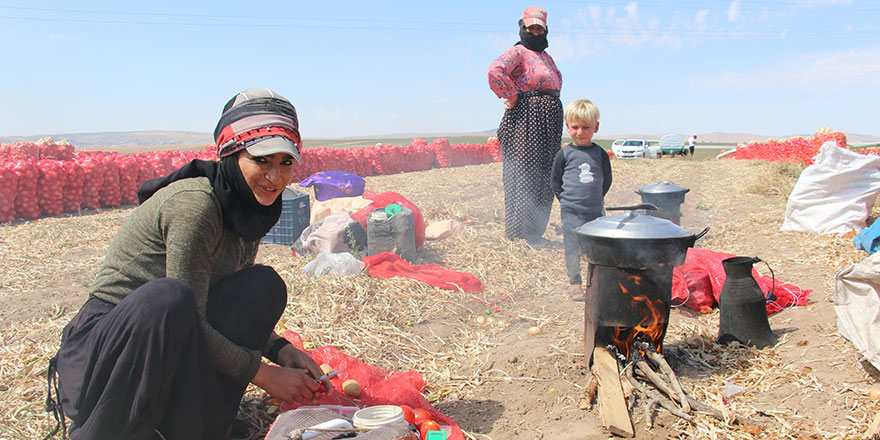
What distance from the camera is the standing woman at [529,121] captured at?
18.4 feet

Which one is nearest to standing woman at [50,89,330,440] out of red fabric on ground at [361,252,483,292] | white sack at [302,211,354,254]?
red fabric on ground at [361,252,483,292]

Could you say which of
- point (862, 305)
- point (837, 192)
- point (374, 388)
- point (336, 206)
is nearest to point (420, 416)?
point (374, 388)

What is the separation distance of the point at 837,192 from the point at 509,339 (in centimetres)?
503

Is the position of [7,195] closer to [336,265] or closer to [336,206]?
[336,206]

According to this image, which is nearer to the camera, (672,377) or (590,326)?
(672,377)

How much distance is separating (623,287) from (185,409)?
2.10 meters

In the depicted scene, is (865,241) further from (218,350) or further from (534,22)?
(218,350)

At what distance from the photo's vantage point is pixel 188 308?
70.2 inches

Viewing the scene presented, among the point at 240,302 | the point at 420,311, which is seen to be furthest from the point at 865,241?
the point at 240,302

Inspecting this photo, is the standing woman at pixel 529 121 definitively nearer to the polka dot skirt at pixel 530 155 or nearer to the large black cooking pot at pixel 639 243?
the polka dot skirt at pixel 530 155

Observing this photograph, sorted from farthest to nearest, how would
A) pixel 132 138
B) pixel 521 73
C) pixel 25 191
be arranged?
pixel 132 138 → pixel 25 191 → pixel 521 73

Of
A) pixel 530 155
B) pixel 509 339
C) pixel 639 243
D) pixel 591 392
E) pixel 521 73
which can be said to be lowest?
pixel 509 339

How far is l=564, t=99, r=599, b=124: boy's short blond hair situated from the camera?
4383 millimetres

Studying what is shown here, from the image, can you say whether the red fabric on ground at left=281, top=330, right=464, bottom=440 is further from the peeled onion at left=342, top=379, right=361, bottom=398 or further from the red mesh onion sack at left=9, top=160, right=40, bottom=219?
the red mesh onion sack at left=9, top=160, right=40, bottom=219
